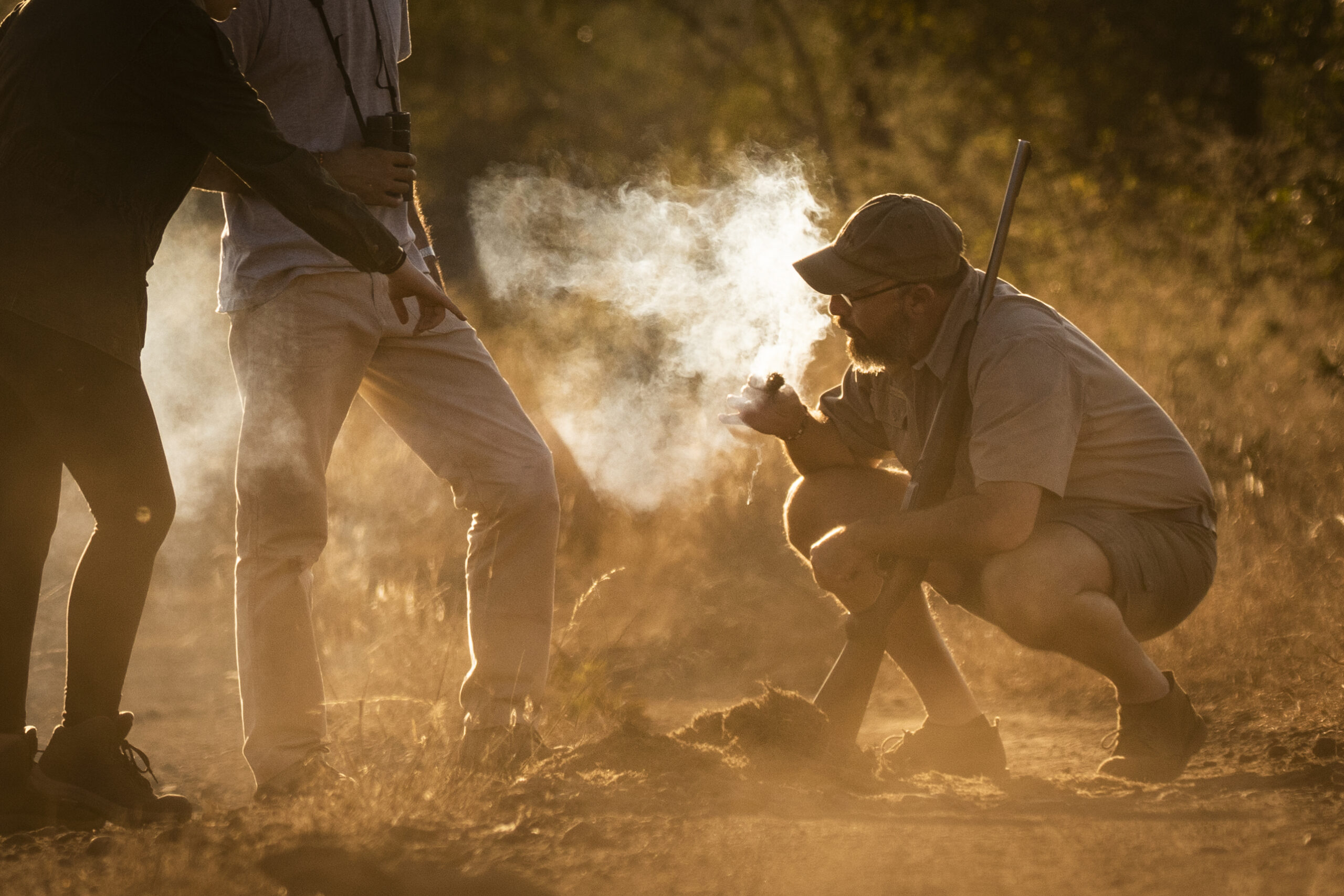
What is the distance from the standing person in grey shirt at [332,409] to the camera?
10.2 feet

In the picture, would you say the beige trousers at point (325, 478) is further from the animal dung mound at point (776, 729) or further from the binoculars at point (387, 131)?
the animal dung mound at point (776, 729)

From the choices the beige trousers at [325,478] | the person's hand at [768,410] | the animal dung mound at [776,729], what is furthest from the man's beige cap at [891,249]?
the animal dung mound at [776,729]

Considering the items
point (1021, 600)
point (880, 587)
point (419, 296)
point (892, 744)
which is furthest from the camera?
point (892, 744)

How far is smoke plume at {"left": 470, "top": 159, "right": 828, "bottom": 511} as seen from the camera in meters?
5.66

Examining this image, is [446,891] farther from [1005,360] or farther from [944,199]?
[944,199]

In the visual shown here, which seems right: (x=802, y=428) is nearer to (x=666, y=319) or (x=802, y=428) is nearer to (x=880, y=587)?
(x=880, y=587)

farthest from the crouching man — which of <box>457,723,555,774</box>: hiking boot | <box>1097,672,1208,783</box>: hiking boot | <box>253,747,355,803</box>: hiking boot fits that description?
<box>253,747,355,803</box>: hiking boot

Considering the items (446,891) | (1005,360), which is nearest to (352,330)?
(446,891)

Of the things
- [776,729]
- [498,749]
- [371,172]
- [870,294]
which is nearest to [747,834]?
[776,729]

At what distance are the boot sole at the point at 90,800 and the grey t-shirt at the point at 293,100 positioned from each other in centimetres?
114

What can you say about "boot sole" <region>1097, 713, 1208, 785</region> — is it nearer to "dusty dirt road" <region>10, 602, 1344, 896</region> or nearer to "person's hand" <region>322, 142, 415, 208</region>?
"dusty dirt road" <region>10, 602, 1344, 896</region>

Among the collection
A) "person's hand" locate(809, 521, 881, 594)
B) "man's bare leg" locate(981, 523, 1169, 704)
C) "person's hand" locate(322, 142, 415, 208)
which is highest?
"person's hand" locate(322, 142, 415, 208)

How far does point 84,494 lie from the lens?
295 cm

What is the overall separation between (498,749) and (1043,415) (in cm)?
156
